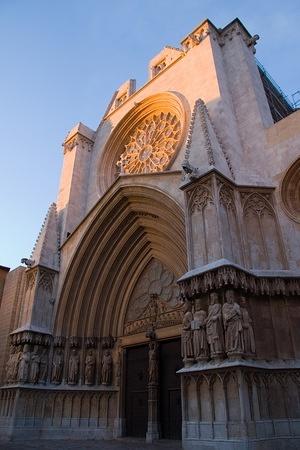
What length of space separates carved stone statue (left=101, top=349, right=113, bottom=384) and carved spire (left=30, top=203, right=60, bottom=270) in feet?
10.2

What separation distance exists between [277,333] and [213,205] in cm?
255

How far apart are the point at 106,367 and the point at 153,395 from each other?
72.6 inches

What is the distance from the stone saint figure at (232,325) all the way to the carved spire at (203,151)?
2.70m

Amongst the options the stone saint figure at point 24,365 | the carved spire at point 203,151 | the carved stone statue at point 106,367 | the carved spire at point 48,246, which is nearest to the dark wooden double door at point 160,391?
the carved stone statue at point 106,367

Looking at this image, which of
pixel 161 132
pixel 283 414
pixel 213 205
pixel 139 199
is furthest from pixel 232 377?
pixel 161 132

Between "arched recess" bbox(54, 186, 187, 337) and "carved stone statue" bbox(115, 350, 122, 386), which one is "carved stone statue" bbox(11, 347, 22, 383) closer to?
"arched recess" bbox(54, 186, 187, 337)

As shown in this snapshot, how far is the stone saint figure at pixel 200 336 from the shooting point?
6.37 metres

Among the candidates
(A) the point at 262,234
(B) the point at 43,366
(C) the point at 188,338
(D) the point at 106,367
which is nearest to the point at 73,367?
(B) the point at 43,366

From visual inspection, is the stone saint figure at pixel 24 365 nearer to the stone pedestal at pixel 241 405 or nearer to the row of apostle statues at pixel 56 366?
the row of apostle statues at pixel 56 366

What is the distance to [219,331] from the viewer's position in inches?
246

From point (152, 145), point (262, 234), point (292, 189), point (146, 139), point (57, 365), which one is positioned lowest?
point (57, 365)

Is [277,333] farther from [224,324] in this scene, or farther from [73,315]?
[73,315]

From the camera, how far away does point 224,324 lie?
6.20m

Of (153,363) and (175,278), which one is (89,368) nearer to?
(153,363)
